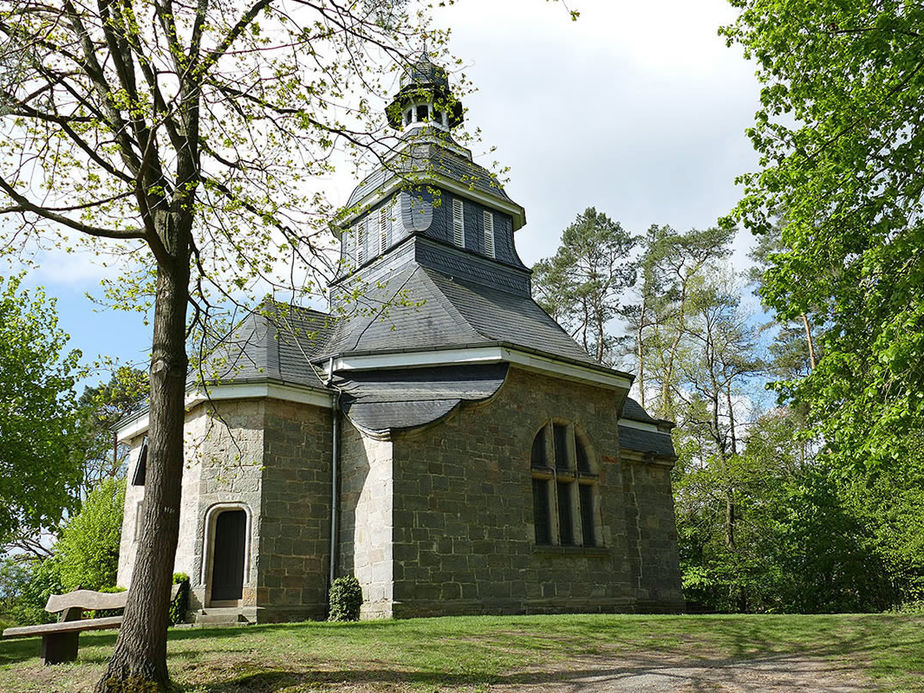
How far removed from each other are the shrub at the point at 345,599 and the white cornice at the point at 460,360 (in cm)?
412

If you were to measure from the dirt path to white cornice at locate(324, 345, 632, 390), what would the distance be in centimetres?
681

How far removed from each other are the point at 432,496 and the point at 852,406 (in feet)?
22.0

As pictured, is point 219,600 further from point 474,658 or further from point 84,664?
point 474,658

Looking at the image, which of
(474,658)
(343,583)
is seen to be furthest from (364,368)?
(474,658)

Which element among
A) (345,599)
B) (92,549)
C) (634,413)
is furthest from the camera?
(92,549)

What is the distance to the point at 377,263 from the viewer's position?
18984 mm

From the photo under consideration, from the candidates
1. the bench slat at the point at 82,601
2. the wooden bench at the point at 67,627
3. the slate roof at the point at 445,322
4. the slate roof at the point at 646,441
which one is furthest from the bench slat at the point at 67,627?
the slate roof at the point at 646,441

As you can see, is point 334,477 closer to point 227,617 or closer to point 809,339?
point 227,617

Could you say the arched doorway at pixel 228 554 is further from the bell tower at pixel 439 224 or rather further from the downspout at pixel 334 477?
the bell tower at pixel 439 224

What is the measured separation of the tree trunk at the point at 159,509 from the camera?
605 centimetres

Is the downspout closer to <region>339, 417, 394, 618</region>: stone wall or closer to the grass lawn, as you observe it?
<region>339, 417, 394, 618</region>: stone wall

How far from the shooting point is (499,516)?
43.5 feet

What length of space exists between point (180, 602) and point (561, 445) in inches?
305

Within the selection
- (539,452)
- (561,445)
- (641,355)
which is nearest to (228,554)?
(539,452)
